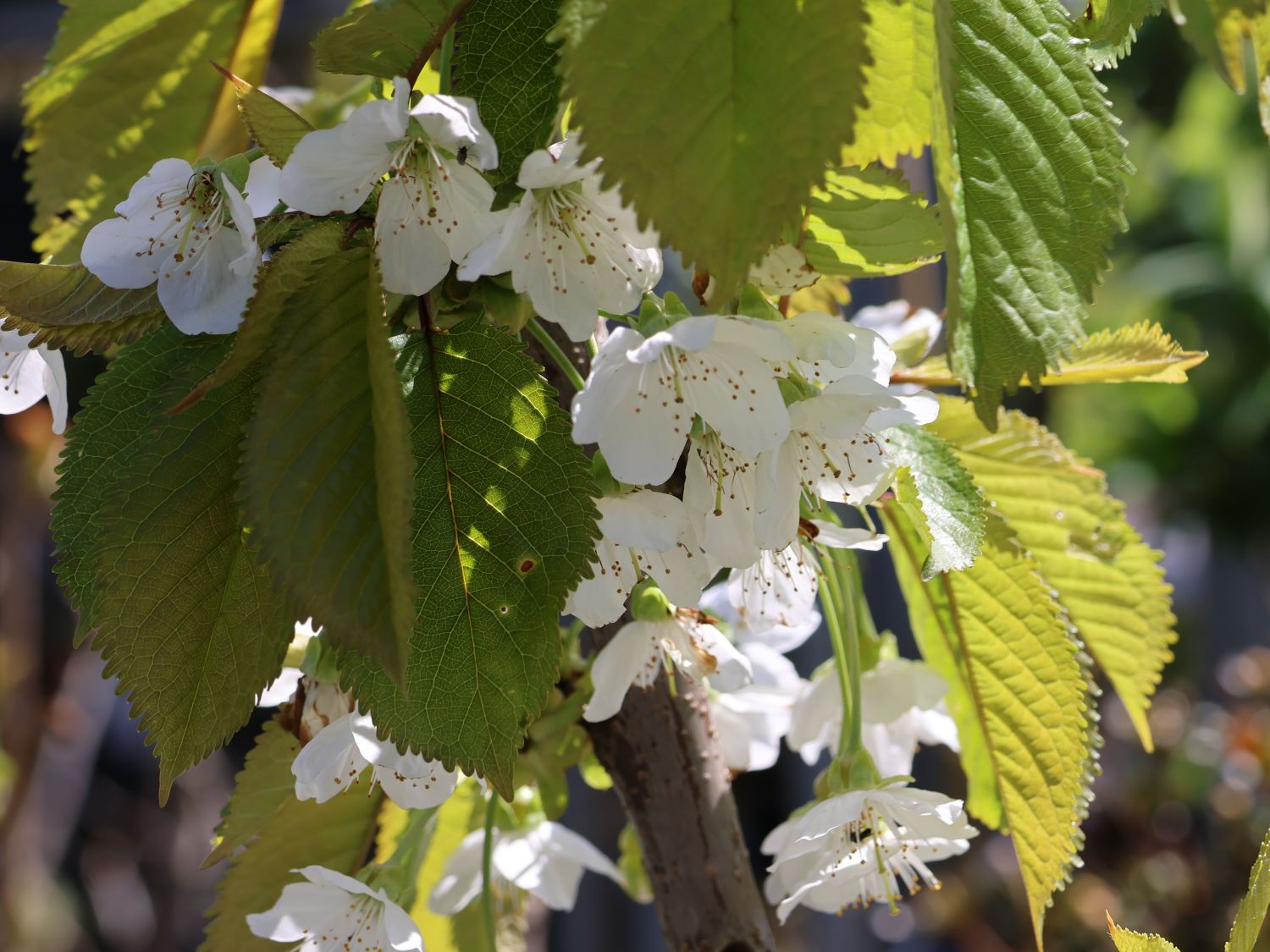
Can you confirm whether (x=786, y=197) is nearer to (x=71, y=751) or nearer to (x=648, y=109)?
(x=648, y=109)

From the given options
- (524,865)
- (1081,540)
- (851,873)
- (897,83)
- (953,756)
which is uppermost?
(897,83)

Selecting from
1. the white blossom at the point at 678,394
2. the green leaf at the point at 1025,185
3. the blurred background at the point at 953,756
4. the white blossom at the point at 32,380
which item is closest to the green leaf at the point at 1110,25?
the green leaf at the point at 1025,185

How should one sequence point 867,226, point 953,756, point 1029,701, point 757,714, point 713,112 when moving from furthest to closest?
point 953,756, point 757,714, point 1029,701, point 867,226, point 713,112

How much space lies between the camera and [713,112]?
29cm

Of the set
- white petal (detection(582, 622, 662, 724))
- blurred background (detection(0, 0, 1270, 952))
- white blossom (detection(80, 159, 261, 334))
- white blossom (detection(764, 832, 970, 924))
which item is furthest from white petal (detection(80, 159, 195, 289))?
blurred background (detection(0, 0, 1270, 952))

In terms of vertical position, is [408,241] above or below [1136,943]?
above

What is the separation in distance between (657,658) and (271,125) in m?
0.26

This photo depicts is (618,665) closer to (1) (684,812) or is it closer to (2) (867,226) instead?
(1) (684,812)

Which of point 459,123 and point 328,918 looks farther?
point 328,918

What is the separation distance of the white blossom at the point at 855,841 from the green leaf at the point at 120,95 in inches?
16.7

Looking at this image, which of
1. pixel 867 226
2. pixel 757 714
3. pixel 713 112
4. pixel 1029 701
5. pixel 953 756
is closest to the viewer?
pixel 713 112

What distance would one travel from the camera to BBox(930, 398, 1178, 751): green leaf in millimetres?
528

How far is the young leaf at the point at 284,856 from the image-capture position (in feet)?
1.75

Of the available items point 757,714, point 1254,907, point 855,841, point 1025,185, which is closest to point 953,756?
point 757,714
